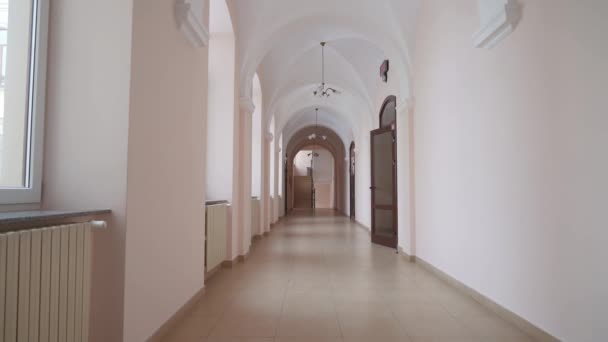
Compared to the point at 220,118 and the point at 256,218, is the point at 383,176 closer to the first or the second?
the point at 256,218

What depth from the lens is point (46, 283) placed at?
1733 mm

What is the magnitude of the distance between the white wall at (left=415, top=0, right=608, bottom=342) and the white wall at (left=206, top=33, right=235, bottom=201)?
2.96 metres

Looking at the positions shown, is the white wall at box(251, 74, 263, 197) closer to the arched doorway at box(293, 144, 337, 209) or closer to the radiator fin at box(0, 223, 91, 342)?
the radiator fin at box(0, 223, 91, 342)

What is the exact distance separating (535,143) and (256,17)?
461 centimetres

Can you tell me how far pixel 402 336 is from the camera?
3035 mm

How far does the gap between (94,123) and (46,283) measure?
3.32 feet

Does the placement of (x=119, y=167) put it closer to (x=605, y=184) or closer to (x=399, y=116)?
(x=605, y=184)

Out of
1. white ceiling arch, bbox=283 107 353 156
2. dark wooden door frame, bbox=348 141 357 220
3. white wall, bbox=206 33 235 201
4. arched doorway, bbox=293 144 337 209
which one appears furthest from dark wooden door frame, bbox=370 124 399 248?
arched doorway, bbox=293 144 337 209

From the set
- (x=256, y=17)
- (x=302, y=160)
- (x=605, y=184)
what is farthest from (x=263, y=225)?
(x=302, y=160)

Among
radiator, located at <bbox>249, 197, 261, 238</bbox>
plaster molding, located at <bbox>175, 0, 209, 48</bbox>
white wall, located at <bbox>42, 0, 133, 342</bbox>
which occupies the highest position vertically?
plaster molding, located at <bbox>175, 0, 209, 48</bbox>

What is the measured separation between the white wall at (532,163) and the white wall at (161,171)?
2822mm

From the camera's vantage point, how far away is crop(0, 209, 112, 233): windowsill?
5.35 feet

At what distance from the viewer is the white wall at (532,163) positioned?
7.89 feet

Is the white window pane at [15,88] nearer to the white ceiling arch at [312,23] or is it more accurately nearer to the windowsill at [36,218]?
the windowsill at [36,218]
